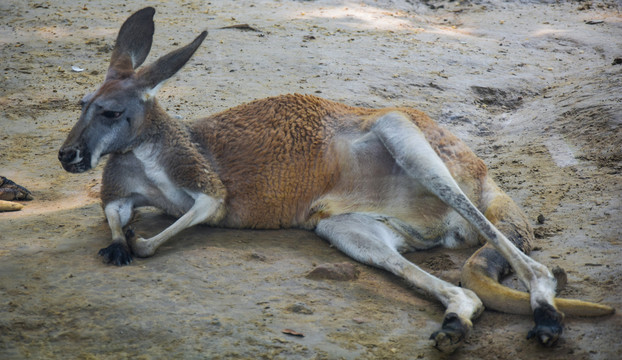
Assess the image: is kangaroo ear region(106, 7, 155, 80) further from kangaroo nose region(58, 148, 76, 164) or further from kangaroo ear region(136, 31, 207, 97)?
kangaroo nose region(58, 148, 76, 164)

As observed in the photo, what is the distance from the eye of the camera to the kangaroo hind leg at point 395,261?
8.63 feet

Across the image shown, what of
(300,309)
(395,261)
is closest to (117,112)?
(300,309)

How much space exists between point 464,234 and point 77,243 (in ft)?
7.16

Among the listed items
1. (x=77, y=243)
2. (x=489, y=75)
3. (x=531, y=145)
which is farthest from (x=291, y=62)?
(x=77, y=243)

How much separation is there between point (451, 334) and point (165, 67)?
230cm

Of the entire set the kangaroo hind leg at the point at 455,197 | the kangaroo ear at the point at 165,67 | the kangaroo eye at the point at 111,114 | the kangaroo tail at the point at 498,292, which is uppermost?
the kangaroo ear at the point at 165,67

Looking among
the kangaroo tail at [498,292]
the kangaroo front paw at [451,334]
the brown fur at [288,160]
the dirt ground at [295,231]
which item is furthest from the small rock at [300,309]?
the brown fur at [288,160]

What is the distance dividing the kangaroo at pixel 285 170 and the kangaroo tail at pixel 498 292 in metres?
0.28

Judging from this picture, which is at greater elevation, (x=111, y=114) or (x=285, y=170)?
(x=111, y=114)

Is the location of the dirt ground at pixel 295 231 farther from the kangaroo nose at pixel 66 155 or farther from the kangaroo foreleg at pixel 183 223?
the kangaroo nose at pixel 66 155

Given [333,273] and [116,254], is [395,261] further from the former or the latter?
[116,254]

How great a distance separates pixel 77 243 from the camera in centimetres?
352

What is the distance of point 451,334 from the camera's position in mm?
2559

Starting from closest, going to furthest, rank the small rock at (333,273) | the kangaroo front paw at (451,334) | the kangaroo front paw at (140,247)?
the kangaroo front paw at (451,334) → the small rock at (333,273) → the kangaroo front paw at (140,247)
